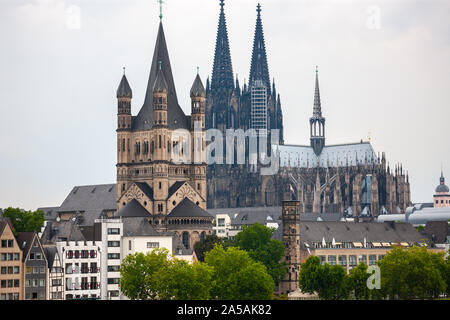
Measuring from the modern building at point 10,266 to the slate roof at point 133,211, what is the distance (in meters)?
61.0

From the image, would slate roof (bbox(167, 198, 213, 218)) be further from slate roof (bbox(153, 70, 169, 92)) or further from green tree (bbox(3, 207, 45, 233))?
green tree (bbox(3, 207, 45, 233))

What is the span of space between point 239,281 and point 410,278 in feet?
79.9

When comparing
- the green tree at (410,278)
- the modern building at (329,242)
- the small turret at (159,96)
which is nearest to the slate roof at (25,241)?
the green tree at (410,278)

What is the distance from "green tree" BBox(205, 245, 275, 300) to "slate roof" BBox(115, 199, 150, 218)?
5090 cm

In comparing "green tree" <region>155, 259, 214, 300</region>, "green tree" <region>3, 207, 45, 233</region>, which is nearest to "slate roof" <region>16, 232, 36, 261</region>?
"green tree" <region>155, 259, 214, 300</region>

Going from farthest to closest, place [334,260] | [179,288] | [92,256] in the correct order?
[334,260], [92,256], [179,288]

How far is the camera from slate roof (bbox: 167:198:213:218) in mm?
194250

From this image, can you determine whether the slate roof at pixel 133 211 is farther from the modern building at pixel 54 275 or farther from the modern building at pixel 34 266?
the modern building at pixel 34 266

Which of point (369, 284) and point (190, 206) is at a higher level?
point (190, 206)

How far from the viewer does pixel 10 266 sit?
130625 millimetres
